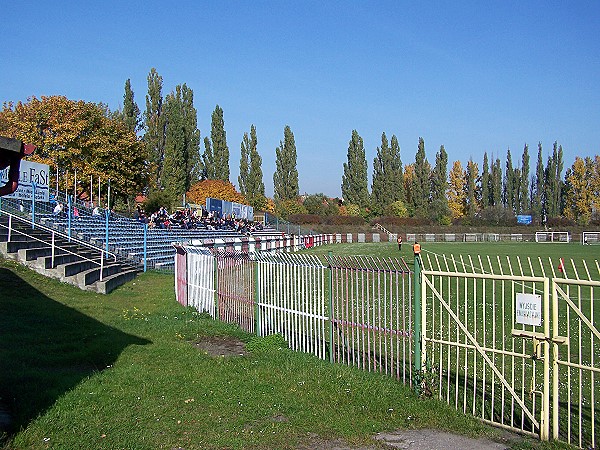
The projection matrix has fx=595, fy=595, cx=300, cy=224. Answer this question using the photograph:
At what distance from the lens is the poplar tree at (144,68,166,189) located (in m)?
61.9

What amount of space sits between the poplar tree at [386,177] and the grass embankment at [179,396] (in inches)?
3156

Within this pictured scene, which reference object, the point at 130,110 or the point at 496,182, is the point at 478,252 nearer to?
the point at 130,110

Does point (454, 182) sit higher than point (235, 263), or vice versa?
point (454, 182)

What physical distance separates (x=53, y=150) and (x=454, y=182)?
72.8m

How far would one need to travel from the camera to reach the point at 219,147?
2876 inches

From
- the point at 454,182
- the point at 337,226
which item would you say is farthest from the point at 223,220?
the point at 454,182

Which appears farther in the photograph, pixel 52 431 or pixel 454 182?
pixel 454 182

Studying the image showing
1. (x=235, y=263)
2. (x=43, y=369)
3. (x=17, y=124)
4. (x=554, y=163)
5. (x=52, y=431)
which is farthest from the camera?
(x=554, y=163)

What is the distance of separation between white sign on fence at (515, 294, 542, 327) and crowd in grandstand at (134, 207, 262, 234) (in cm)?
2668

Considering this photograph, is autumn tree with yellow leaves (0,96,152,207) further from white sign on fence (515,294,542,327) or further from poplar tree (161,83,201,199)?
white sign on fence (515,294,542,327)

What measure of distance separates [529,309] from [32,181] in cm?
2123

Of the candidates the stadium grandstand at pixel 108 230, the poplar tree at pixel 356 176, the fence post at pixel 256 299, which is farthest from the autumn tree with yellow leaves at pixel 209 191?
the fence post at pixel 256 299

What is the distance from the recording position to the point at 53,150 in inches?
1640

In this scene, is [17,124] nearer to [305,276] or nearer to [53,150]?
[53,150]
